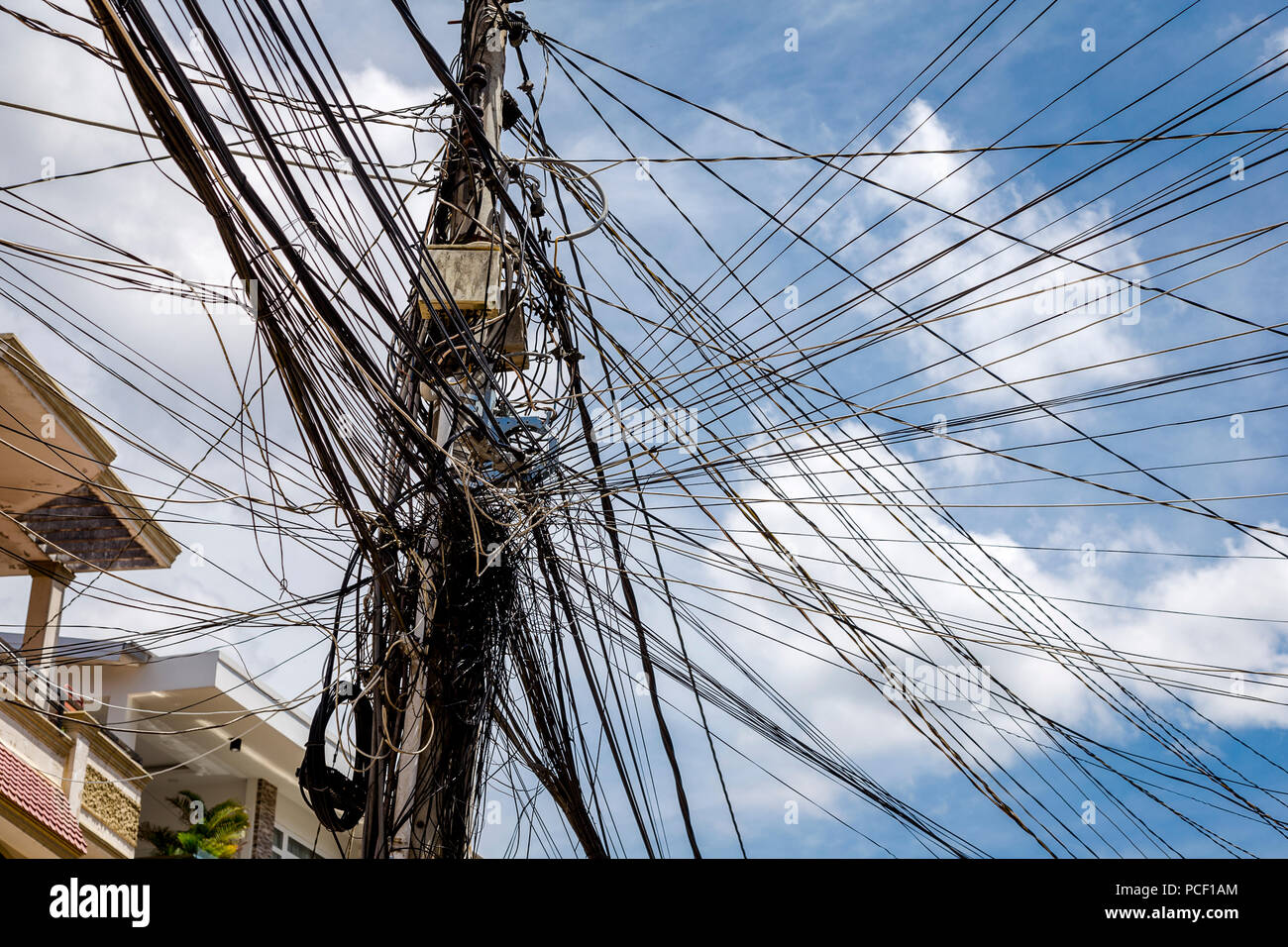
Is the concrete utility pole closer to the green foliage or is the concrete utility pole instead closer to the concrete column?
the concrete column

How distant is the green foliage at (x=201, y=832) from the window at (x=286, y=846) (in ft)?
4.39

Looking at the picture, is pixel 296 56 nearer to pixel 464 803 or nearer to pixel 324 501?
pixel 324 501

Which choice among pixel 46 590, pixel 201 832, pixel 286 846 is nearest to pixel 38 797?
pixel 46 590

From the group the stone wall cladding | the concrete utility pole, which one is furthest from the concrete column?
the concrete utility pole

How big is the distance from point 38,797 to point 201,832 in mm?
4777

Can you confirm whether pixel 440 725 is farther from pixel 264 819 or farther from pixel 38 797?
pixel 264 819

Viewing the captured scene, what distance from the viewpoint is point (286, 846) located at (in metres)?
17.0

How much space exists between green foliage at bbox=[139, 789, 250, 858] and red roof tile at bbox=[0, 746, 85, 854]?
131 inches

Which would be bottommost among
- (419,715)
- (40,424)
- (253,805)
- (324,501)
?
(253,805)

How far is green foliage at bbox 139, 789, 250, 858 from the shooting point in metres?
14.1
